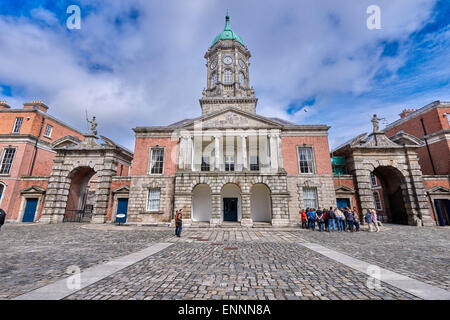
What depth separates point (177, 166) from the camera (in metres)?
19.7

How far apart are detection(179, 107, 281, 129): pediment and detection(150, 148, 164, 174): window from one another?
398 cm

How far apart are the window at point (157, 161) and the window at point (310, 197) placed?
14.9 metres

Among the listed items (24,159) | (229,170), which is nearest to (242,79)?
(229,170)

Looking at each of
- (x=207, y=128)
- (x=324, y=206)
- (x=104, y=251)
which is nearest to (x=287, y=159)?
(x=324, y=206)

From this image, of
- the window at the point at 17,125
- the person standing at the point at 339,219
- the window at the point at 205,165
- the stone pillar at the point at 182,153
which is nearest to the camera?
the person standing at the point at 339,219

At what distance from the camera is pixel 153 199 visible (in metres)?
19.2

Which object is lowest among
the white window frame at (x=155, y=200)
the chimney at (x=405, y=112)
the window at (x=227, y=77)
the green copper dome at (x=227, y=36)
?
the white window frame at (x=155, y=200)

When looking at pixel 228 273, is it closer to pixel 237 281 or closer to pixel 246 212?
pixel 237 281

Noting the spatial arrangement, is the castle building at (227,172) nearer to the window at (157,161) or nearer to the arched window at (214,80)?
the window at (157,161)

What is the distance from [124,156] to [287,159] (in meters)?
18.6

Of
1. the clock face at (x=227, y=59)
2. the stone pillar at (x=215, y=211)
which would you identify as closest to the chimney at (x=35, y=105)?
the stone pillar at (x=215, y=211)

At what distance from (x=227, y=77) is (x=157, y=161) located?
18424 mm

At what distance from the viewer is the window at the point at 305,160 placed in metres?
19.4
